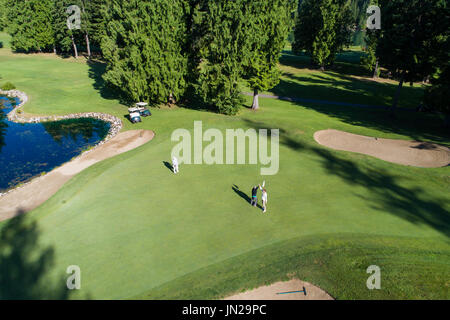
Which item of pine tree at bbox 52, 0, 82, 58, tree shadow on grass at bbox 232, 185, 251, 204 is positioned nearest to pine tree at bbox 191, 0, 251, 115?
tree shadow on grass at bbox 232, 185, 251, 204

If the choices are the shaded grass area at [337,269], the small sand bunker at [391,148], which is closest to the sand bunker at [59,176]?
the shaded grass area at [337,269]

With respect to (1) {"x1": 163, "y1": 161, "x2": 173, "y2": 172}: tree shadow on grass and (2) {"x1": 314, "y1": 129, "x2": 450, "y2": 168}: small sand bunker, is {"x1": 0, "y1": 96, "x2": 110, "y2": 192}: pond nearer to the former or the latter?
(1) {"x1": 163, "y1": 161, "x2": 173, "y2": 172}: tree shadow on grass

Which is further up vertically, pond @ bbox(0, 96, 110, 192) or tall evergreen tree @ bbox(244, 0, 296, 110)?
tall evergreen tree @ bbox(244, 0, 296, 110)

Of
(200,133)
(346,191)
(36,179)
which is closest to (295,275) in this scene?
(346,191)

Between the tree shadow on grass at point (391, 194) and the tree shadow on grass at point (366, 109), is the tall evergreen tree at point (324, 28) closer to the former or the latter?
the tree shadow on grass at point (366, 109)

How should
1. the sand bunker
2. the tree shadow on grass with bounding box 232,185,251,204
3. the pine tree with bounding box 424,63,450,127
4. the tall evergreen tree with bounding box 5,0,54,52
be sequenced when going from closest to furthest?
the tree shadow on grass with bounding box 232,185,251,204 → the sand bunker → the pine tree with bounding box 424,63,450,127 → the tall evergreen tree with bounding box 5,0,54,52

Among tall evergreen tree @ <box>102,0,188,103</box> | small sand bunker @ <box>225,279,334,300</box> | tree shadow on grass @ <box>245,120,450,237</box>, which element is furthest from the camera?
tall evergreen tree @ <box>102,0,188,103</box>

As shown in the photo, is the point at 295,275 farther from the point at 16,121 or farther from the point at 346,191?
Answer: the point at 16,121
